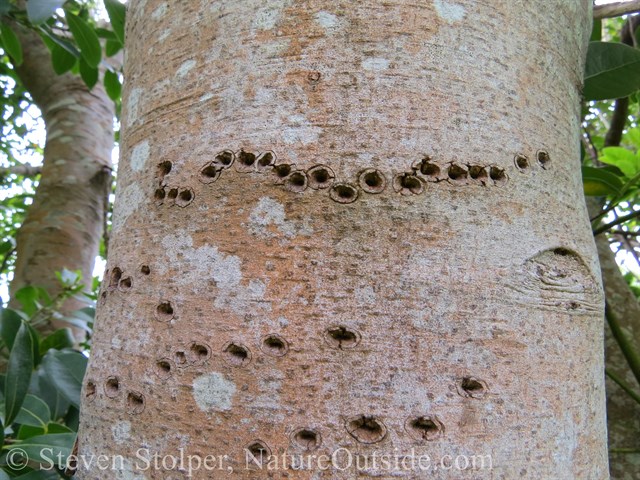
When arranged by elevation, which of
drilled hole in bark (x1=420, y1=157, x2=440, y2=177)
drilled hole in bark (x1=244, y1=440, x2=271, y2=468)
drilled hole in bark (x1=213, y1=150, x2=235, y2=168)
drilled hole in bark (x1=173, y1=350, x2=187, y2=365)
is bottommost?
drilled hole in bark (x1=244, y1=440, x2=271, y2=468)

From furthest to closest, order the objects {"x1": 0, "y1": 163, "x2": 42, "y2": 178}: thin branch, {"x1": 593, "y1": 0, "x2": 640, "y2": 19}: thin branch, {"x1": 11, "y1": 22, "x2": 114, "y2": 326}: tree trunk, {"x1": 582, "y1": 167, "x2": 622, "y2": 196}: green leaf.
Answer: {"x1": 0, "y1": 163, "x2": 42, "y2": 178}: thin branch, {"x1": 11, "y1": 22, "x2": 114, "y2": 326}: tree trunk, {"x1": 582, "y1": 167, "x2": 622, "y2": 196}: green leaf, {"x1": 593, "y1": 0, "x2": 640, "y2": 19}: thin branch

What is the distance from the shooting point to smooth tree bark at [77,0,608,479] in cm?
61

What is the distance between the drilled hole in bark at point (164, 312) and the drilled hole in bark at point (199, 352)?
5 centimetres

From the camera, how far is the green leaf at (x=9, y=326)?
4.67ft

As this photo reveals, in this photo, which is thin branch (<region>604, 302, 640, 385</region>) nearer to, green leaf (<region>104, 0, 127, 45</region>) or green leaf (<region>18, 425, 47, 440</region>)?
green leaf (<region>18, 425, 47, 440</region>)

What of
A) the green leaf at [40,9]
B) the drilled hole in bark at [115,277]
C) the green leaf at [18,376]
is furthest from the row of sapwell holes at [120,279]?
the green leaf at [40,9]

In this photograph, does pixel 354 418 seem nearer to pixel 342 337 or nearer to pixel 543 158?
pixel 342 337

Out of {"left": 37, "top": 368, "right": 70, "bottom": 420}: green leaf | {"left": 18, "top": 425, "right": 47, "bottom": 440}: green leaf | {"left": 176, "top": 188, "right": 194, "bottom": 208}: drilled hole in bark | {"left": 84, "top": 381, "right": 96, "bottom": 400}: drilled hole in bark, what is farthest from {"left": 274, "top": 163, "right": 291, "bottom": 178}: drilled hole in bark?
{"left": 37, "top": 368, "right": 70, "bottom": 420}: green leaf

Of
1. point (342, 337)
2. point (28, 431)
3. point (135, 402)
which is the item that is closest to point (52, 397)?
point (28, 431)

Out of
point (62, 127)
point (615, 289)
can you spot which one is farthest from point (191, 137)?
point (62, 127)

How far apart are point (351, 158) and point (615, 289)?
112 centimetres

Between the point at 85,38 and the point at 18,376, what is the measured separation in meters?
1.05

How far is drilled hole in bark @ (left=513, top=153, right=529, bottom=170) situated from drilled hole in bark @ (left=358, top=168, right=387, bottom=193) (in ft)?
0.55

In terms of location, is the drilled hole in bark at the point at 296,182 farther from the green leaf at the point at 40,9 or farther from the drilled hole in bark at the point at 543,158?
the green leaf at the point at 40,9
